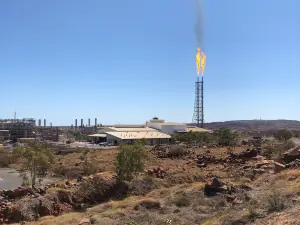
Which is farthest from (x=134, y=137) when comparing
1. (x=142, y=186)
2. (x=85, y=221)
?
(x=85, y=221)

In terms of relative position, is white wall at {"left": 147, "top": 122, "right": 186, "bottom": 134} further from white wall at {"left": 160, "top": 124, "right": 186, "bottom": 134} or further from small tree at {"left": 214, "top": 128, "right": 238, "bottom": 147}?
small tree at {"left": 214, "top": 128, "right": 238, "bottom": 147}

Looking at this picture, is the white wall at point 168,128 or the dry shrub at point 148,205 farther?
the white wall at point 168,128

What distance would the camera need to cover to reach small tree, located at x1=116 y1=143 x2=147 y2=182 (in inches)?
1163

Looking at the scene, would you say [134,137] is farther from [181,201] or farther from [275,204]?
[275,204]

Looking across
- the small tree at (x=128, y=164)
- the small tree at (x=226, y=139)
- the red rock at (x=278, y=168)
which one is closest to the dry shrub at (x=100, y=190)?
the small tree at (x=128, y=164)

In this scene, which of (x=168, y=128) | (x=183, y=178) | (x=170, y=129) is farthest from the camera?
(x=168, y=128)

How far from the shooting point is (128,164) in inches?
1186

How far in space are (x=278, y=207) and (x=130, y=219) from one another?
7.06m

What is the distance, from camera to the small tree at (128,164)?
29.5m

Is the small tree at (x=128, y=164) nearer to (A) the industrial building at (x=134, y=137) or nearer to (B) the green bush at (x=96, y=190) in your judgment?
(B) the green bush at (x=96, y=190)

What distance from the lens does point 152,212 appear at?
804 inches

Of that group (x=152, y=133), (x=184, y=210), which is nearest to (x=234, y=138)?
(x=152, y=133)

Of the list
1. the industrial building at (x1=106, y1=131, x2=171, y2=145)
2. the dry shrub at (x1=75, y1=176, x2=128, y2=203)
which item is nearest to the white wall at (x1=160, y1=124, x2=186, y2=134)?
the industrial building at (x1=106, y1=131, x2=171, y2=145)

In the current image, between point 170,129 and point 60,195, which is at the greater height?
point 170,129
